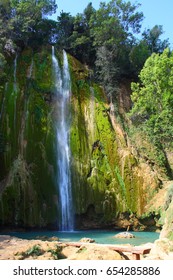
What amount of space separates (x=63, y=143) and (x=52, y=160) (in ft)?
5.67

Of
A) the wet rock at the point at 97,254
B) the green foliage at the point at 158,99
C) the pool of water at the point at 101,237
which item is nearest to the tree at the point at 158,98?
the green foliage at the point at 158,99

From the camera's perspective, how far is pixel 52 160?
80.6 feet

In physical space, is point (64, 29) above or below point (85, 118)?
above

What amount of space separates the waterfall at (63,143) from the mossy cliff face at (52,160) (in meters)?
0.37

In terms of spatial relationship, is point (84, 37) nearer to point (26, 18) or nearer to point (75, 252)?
point (26, 18)

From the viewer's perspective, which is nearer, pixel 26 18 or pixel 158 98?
pixel 158 98

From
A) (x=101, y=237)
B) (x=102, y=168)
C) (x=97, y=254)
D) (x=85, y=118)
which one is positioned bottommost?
(x=101, y=237)

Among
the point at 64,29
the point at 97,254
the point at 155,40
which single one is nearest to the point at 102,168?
the point at 64,29

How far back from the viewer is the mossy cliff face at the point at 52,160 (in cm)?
2272

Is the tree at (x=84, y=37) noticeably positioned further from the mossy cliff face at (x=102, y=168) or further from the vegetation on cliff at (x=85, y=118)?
the mossy cliff face at (x=102, y=168)

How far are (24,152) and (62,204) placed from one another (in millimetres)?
4568

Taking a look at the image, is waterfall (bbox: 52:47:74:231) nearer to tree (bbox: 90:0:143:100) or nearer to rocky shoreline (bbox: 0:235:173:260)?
tree (bbox: 90:0:143:100)

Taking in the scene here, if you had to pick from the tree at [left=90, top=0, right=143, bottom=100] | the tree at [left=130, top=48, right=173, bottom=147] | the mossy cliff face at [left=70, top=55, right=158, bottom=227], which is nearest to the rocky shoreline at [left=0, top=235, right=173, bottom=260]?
the mossy cliff face at [left=70, top=55, right=158, bottom=227]
